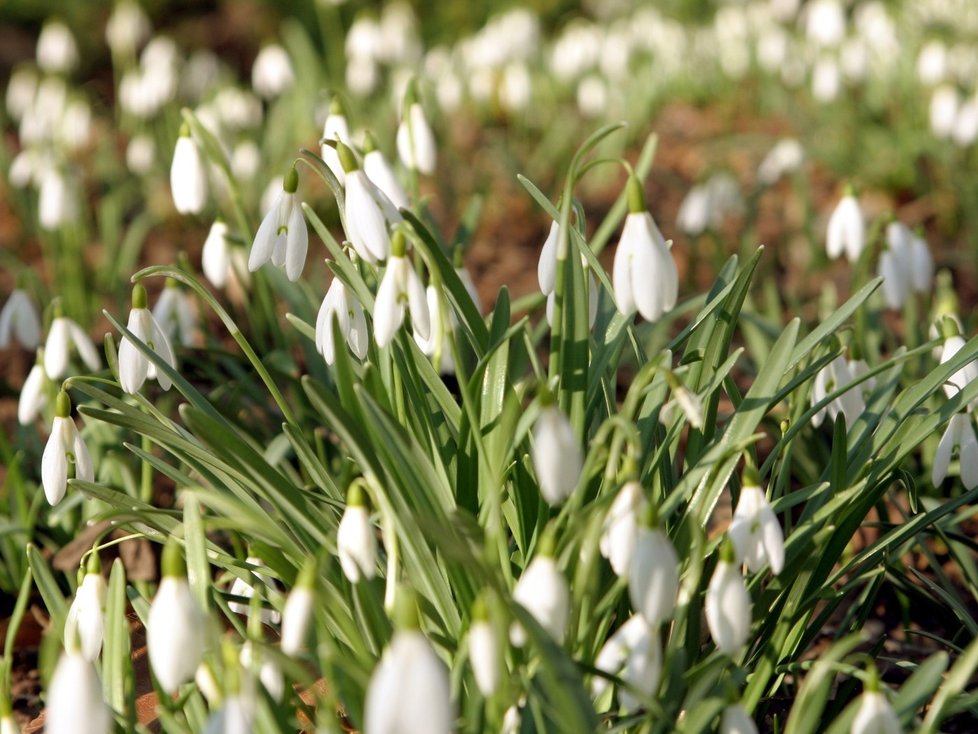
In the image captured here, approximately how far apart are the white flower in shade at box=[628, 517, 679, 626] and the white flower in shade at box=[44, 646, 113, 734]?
1.91ft

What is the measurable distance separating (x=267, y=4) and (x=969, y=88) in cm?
614

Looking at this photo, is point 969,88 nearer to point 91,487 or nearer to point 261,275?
point 261,275

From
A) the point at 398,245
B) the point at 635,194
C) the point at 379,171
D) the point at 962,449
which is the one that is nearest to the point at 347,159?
the point at 398,245

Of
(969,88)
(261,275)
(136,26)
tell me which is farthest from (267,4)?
(261,275)

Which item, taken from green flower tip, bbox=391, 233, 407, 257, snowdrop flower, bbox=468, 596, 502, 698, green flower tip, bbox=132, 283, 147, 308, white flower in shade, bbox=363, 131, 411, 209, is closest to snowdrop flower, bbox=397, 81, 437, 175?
white flower in shade, bbox=363, 131, 411, 209

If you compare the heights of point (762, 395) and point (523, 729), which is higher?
point (762, 395)

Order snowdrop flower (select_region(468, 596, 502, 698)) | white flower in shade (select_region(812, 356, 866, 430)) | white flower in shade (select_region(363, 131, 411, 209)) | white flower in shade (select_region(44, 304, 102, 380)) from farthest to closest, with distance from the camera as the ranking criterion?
white flower in shade (select_region(44, 304, 102, 380)) < white flower in shade (select_region(812, 356, 866, 430)) < white flower in shade (select_region(363, 131, 411, 209)) < snowdrop flower (select_region(468, 596, 502, 698))

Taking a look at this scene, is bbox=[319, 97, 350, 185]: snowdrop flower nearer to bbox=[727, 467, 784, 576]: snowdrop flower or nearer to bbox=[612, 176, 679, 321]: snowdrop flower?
bbox=[612, 176, 679, 321]: snowdrop flower

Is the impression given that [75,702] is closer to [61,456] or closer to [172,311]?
[61,456]

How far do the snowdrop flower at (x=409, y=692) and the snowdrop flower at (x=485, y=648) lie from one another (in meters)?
0.08

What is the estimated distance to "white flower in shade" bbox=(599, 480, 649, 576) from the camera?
4.23 feet

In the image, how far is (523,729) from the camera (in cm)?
149

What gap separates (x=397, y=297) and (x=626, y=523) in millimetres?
468

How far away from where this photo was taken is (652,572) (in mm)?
1256
